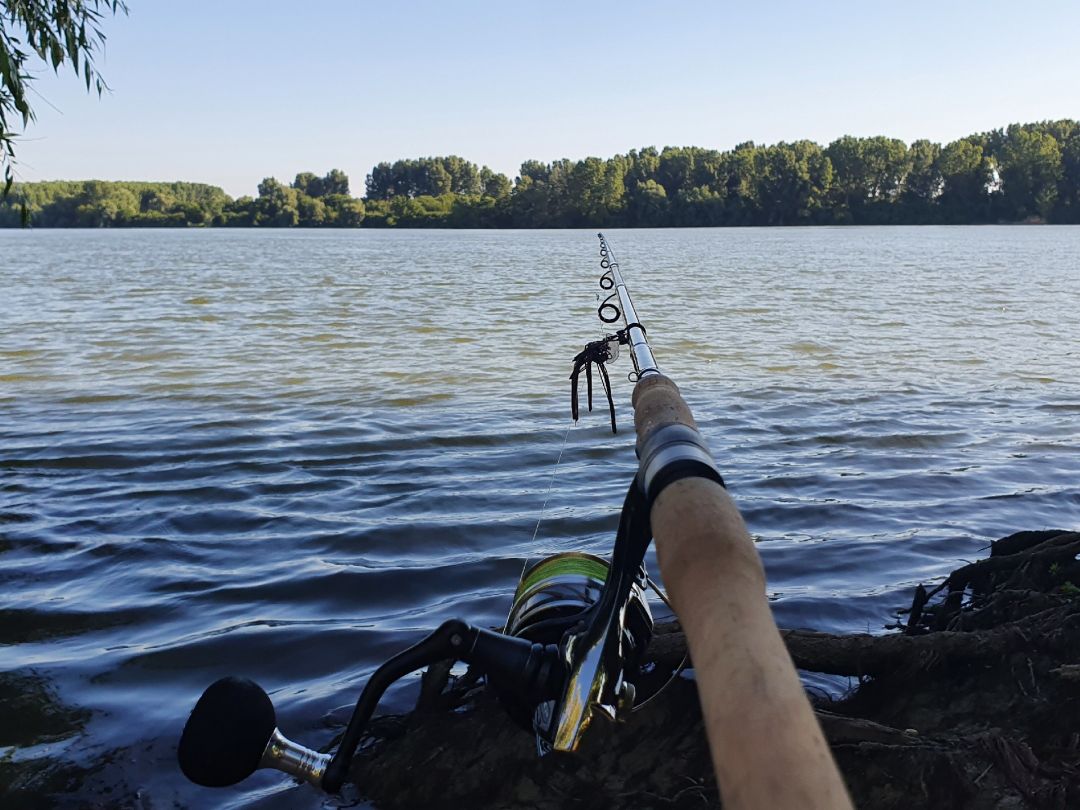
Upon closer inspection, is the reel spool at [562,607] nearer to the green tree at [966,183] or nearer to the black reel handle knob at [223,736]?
the black reel handle knob at [223,736]

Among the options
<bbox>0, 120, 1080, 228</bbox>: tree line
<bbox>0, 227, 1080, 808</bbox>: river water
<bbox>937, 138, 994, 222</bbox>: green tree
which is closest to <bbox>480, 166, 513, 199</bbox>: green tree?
<bbox>0, 120, 1080, 228</bbox>: tree line

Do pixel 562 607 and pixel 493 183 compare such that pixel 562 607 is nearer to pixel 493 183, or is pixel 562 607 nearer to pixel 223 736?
pixel 223 736

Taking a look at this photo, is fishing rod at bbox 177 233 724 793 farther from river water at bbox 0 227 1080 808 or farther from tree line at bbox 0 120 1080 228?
tree line at bbox 0 120 1080 228

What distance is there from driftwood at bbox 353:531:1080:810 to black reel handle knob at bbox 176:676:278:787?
1057 mm

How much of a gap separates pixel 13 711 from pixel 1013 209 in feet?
336

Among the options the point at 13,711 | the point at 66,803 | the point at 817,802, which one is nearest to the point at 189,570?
the point at 13,711

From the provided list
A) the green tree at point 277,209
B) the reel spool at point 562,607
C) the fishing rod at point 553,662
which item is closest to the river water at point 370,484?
the reel spool at point 562,607

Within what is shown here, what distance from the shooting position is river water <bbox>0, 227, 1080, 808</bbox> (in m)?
3.72

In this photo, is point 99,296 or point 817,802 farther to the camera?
point 99,296

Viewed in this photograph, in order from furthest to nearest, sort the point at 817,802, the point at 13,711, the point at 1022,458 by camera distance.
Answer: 1. the point at 1022,458
2. the point at 13,711
3. the point at 817,802

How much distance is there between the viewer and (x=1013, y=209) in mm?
92188

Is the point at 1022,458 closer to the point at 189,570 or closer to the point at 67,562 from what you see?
the point at 189,570

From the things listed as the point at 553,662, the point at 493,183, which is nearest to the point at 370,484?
the point at 553,662

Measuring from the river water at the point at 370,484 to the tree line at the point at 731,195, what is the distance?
82799 mm
